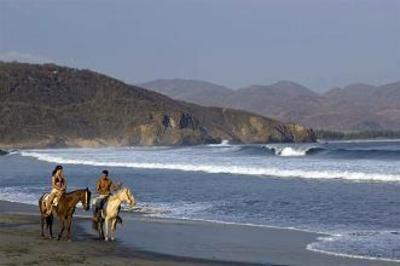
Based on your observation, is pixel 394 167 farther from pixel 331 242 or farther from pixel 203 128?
pixel 203 128

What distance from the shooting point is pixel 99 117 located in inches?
5522

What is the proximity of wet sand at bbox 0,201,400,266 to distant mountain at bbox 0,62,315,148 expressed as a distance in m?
103

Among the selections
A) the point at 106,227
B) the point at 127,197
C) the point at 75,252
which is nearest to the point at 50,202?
the point at 106,227

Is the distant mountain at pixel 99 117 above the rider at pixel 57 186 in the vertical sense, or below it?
above

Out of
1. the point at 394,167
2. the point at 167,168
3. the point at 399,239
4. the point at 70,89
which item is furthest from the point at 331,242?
the point at 70,89

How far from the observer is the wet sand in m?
14.3

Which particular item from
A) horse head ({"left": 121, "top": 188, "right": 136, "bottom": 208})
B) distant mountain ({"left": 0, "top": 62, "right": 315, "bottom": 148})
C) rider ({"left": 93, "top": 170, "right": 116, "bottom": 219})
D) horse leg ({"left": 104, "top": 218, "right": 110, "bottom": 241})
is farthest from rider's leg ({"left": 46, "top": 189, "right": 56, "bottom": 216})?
distant mountain ({"left": 0, "top": 62, "right": 315, "bottom": 148})

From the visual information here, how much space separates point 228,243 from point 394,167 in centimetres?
2440

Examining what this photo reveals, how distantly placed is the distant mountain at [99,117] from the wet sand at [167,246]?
103 metres

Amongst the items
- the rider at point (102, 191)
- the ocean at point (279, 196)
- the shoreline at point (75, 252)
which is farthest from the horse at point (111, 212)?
the ocean at point (279, 196)

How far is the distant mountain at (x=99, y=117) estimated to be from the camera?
423 feet

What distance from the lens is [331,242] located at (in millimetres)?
16750

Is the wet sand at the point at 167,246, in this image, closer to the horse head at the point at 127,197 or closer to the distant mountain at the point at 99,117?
the horse head at the point at 127,197

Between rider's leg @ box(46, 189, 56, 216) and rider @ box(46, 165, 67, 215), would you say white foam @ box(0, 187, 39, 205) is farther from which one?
rider @ box(46, 165, 67, 215)
